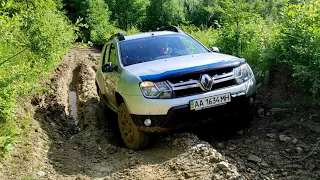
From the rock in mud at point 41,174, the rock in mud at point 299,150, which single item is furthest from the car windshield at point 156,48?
the rock in mud at point 299,150

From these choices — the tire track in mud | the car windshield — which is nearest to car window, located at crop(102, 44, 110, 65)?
the car windshield

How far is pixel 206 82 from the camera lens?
15.3 ft

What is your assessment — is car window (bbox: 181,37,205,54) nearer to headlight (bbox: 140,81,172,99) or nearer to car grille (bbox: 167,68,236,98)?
car grille (bbox: 167,68,236,98)

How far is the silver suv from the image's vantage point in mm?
4590

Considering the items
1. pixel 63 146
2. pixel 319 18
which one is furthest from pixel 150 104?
pixel 319 18

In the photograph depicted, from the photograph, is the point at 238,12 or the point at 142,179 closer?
the point at 142,179

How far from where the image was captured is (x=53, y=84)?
11328mm

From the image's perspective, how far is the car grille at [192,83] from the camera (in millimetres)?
4598

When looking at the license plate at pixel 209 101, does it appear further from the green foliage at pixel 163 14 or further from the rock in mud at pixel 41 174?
the green foliage at pixel 163 14

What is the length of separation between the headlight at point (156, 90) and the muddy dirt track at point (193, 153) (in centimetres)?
77

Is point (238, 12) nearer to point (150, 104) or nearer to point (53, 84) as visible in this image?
point (53, 84)

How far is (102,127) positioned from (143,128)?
2409mm

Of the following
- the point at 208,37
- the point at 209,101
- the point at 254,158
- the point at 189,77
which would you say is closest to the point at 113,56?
the point at 189,77

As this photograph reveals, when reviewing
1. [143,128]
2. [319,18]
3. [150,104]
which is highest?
[319,18]
